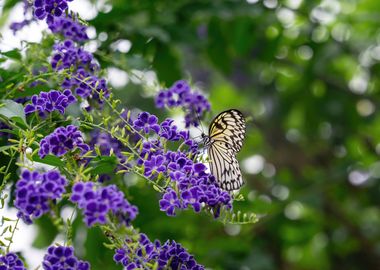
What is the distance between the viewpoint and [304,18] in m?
4.89

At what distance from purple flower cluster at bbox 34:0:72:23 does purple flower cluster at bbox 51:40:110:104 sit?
18 cm

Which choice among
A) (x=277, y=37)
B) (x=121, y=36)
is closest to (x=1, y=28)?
(x=121, y=36)

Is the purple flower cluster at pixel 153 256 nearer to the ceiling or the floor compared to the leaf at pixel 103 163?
nearer to the floor

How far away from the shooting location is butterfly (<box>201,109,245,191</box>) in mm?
2824

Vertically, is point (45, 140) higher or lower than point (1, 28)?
lower

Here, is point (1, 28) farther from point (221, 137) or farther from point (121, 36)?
point (221, 137)

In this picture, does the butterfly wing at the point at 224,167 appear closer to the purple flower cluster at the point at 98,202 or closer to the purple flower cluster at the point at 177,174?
the purple flower cluster at the point at 177,174

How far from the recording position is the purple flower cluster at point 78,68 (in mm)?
2562

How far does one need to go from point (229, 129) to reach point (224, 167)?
0.37 metres

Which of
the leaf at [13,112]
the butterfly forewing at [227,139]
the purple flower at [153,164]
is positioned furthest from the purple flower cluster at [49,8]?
the butterfly forewing at [227,139]

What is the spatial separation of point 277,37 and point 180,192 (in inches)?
109

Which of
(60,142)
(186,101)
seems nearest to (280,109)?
(186,101)

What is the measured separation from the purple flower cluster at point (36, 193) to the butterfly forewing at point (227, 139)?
41.8 inches

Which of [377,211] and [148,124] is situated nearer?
[148,124]
